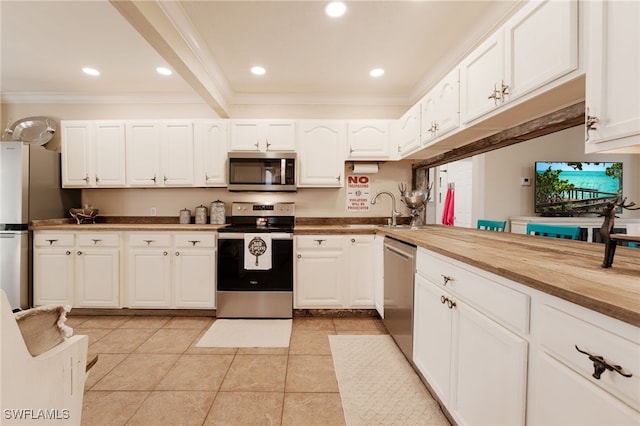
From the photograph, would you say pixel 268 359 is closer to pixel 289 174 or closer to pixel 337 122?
pixel 289 174

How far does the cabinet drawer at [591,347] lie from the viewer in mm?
645

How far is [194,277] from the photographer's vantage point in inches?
118

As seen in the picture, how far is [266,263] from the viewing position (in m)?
2.94

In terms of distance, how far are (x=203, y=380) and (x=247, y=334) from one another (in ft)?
2.32

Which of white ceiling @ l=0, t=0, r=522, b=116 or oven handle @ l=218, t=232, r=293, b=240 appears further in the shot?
oven handle @ l=218, t=232, r=293, b=240

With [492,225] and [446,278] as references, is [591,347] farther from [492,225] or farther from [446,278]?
[492,225]

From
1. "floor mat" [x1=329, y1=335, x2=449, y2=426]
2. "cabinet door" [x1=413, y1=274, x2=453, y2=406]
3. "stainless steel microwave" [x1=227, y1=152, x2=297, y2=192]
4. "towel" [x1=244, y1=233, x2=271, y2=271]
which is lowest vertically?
"floor mat" [x1=329, y1=335, x2=449, y2=426]

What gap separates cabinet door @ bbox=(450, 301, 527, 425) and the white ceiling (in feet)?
6.61

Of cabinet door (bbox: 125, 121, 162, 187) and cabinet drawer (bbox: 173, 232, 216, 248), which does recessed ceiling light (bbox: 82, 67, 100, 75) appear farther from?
cabinet drawer (bbox: 173, 232, 216, 248)

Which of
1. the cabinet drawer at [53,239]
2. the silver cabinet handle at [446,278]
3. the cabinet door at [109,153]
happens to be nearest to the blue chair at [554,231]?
the silver cabinet handle at [446,278]

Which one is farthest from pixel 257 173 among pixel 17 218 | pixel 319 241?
pixel 17 218

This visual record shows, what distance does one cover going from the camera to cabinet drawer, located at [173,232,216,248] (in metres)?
3.00

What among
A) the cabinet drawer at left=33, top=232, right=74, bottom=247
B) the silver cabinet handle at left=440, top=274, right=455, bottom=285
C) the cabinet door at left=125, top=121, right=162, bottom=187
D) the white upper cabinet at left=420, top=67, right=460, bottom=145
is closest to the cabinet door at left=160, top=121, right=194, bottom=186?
the cabinet door at left=125, top=121, right=162, bottom=187

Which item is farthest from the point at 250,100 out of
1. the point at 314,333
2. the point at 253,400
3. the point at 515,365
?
the point at 515,365
